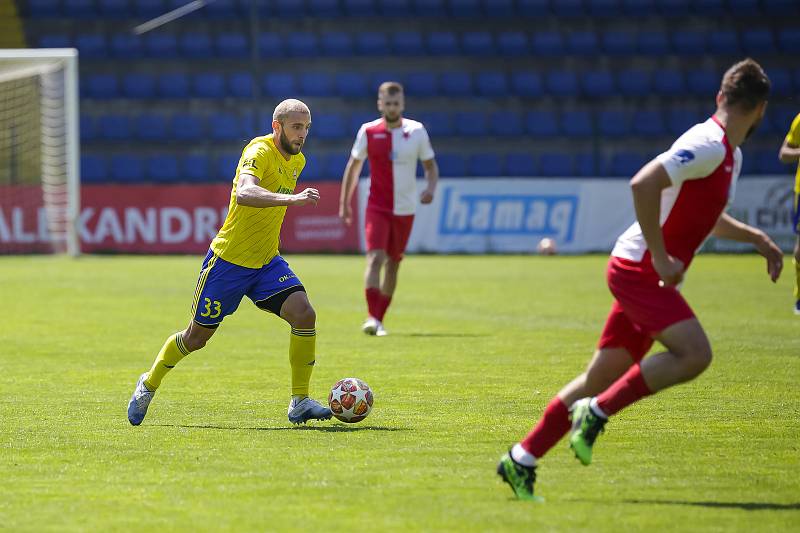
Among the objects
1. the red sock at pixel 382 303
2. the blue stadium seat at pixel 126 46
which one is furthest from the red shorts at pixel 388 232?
the blue stadium seat at pixel 126 46

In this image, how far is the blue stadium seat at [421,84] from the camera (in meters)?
35.4

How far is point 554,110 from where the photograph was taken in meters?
35.5

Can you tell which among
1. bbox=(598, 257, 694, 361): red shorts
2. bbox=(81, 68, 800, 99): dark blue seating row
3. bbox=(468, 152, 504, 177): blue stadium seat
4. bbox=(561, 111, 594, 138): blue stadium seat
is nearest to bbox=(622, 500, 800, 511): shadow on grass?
bbox=(598, 257, 694, 361): red shorts

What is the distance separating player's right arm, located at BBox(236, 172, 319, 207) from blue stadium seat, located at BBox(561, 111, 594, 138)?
2809cm

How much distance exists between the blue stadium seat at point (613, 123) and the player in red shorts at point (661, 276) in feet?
97.5

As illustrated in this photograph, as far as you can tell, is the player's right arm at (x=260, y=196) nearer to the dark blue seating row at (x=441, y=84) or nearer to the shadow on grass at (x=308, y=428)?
the shadow on grass at (x=308, y=428)

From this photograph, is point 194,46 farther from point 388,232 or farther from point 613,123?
point 388,232

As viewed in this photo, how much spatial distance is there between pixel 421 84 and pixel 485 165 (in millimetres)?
3048

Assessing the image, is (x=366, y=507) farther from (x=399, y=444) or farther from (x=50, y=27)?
(x=50, y=27)

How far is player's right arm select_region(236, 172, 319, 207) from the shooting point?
7.21 metres

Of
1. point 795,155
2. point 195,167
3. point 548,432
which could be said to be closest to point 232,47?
point 195,167

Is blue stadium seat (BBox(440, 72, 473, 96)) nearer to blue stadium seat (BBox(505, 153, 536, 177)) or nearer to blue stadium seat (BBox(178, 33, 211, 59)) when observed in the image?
blue stadium seat (BBox(505, 153, 536, 177))

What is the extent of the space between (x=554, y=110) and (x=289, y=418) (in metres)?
28.3

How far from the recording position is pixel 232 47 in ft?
118
